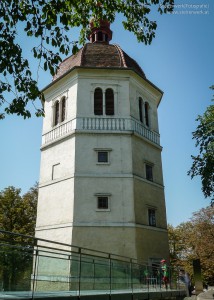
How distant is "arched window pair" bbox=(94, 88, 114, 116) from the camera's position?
2092 centimetres

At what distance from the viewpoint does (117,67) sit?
70.1 feet

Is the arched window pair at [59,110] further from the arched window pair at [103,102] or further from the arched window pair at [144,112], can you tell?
the arched window pair at [144,112]

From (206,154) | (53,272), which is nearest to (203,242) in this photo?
(206,154)

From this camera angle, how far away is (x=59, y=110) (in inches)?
865

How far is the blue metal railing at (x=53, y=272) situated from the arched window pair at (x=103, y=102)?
1182 cm

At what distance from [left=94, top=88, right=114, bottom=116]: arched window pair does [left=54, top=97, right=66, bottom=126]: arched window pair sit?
2.44 meters

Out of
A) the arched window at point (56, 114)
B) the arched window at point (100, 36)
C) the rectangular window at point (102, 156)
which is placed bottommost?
the rectangular window at point (102, 156)

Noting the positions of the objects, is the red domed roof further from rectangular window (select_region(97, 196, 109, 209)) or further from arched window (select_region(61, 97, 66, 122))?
rectangular window (select_region(97, 196, 109, 209))

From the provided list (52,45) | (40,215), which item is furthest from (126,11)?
(40,215)

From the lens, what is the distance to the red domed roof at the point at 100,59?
72.0 feet

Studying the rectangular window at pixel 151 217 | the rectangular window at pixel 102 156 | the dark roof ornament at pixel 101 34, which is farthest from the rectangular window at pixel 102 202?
the dark roof ornament at pixel 101 34

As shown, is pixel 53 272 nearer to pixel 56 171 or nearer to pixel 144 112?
pixel 56 171

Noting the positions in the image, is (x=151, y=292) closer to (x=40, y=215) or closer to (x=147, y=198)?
(x=147, y=198)

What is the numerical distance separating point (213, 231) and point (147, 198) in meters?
18.5
